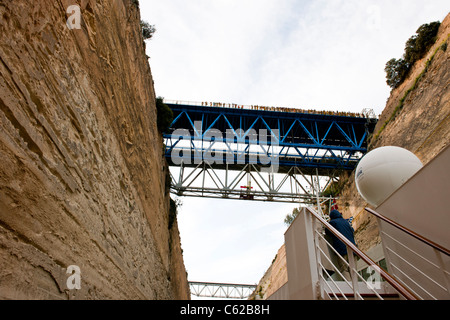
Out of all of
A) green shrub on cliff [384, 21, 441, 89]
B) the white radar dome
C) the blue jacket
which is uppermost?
green shrub on cliff [384, 21, 441, 89]

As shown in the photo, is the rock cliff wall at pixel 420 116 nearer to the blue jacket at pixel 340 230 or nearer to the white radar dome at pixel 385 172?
the white radar dome at pixel 385 172

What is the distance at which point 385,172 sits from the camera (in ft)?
23.9

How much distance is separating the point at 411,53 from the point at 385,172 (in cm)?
1177

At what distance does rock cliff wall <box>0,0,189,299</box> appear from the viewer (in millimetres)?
2480

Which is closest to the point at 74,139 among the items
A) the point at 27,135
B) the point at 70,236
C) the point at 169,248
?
the point at 27,135

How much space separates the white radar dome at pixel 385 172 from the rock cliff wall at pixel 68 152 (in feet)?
19.7

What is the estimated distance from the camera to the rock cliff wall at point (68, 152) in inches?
97.7

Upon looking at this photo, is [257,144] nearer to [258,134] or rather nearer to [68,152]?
[258,134]

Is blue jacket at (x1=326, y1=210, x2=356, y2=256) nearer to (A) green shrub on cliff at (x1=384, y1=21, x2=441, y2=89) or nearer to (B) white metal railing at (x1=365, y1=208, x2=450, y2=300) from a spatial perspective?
(B) white metal railing at (x1=365, y1=208, x2=450, y2=300)

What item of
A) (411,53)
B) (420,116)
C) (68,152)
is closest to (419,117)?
(420,116)

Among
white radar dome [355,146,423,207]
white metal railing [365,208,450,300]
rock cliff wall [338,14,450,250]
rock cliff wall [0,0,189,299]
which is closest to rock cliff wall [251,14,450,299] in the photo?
rock cliff wall [338,14,450,250]

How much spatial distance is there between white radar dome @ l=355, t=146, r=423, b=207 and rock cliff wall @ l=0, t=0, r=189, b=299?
601 centimetres
